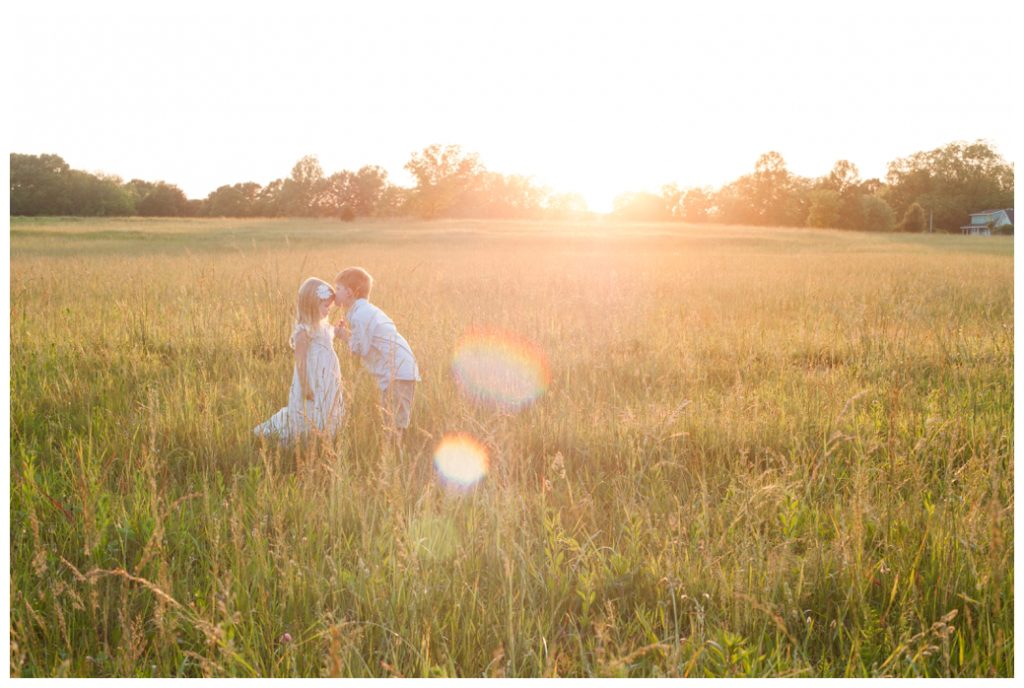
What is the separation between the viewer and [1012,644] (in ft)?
7.34

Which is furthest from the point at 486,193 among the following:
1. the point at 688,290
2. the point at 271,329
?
the point at 271,329

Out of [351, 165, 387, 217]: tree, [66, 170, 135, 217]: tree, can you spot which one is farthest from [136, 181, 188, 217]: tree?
[351, 165, 387, 217]: tree

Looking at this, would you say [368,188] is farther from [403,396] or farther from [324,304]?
[403,396]

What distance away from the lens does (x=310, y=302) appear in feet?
14.7

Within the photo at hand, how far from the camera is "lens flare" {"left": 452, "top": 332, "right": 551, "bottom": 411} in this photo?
4.77 metres

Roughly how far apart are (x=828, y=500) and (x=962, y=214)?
105 ft

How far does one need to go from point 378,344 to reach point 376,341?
0.02 meters

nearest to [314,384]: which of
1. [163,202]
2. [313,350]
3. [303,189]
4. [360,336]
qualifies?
[313,350]

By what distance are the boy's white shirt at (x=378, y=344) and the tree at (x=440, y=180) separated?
56.2 metres

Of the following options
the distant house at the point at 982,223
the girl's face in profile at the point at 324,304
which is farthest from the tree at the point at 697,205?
the girl's face in profile at the point at 324,304

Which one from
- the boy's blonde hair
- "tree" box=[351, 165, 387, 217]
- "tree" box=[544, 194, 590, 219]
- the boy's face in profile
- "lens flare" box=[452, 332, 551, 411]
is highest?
"tree" box=[351, 165, 387, 217]

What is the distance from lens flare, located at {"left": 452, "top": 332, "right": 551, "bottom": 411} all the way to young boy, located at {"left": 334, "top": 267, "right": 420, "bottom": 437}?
44 cm

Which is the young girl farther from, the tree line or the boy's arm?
the tree line

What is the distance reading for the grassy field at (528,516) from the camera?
2.20 metres
